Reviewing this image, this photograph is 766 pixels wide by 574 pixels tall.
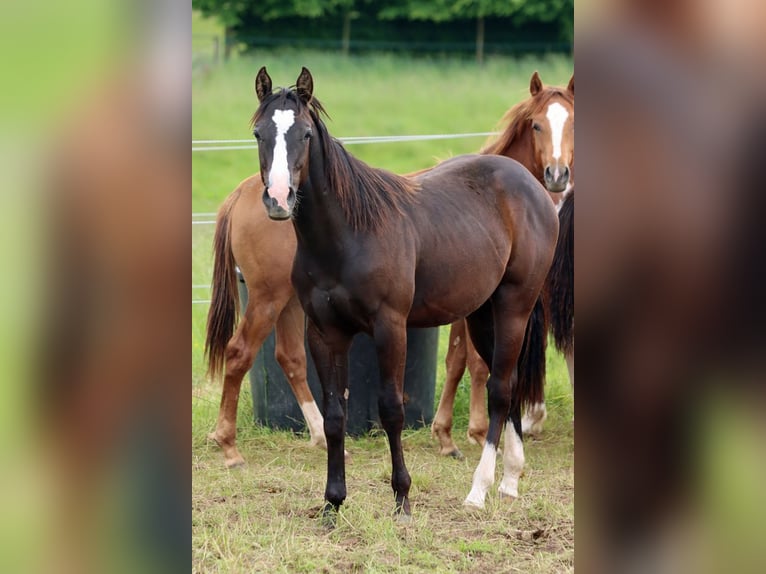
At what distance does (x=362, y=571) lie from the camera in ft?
11.2

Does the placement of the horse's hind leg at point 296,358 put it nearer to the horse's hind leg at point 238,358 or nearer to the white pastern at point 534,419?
the horse's hind leg at point 238,358

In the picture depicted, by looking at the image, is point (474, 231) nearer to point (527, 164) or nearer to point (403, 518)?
point (403, 518)

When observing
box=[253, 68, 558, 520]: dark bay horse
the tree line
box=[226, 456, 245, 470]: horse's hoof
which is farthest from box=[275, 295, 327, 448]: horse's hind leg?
the tree line

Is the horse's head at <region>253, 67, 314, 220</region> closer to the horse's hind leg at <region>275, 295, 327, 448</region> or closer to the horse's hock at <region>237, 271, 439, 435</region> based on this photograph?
the horse's hind leg at <region>275, 295, 327, 448</region>

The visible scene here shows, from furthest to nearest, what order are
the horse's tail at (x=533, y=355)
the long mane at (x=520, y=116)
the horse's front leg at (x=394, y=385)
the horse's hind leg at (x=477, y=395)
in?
the long mane at (x=520, y=116) < the horse's hind leg at (x=477, y=395) < the horse's tail at (x=533, y=355) < the horse's front leg at (x=394, y=385)

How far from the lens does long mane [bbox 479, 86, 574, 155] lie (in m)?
5.44

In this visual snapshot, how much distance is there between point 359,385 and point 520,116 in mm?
1866

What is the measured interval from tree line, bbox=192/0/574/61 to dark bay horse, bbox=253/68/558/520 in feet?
53.5

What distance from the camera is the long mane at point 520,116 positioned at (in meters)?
5.44

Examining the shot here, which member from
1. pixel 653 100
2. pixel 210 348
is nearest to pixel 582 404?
pixel 653 100

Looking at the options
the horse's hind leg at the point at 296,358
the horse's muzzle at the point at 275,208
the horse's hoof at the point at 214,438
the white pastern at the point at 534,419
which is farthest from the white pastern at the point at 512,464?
the horse's muzzle at the point at 275,208

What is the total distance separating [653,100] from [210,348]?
4.54 meters

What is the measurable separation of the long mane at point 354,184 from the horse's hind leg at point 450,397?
153 centimetres

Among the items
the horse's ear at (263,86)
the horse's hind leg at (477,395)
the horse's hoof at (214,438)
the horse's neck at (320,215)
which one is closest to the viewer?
the horse's ear at (263,86)
